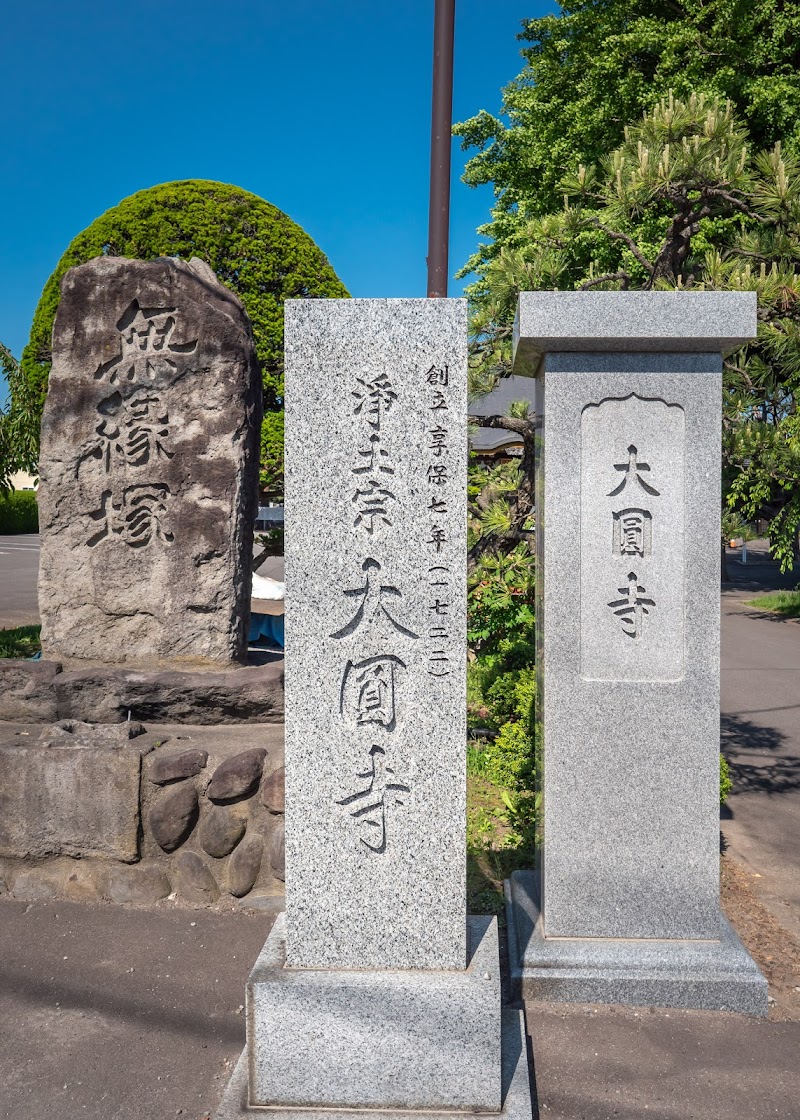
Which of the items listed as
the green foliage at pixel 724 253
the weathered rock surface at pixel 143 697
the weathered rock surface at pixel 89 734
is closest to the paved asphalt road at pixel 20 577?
the weathered rock surface at pixel 143 697

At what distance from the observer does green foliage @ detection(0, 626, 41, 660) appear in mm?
6895

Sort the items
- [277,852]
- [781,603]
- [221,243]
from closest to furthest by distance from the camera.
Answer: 1. [277,852]
2. [221,243]
3. [781,603]

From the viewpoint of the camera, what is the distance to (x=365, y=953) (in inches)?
110

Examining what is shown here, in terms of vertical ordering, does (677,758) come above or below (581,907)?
above

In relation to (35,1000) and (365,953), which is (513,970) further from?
(35,1000)

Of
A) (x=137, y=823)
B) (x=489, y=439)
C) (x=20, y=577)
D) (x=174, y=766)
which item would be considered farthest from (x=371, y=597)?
(x=20, y=577)

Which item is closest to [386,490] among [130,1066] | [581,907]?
[581,907]

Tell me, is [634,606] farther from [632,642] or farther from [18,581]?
[18,581]

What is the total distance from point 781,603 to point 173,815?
15378mm

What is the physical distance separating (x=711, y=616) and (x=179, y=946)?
2.76m

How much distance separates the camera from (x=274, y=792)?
4359 millimetres

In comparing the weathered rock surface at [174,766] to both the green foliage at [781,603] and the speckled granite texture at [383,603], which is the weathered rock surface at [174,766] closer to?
the speckled granite texture at [383,603]

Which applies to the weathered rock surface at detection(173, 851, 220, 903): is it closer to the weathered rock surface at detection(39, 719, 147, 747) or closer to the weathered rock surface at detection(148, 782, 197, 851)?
the weathered rock surface at detection(148, 782, 197, 851)

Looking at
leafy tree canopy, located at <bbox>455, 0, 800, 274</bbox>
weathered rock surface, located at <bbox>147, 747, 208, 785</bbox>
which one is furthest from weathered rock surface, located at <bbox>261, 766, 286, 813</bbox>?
leafy tree canopy, located at <bbox>455, 0, 800, 274</bbox>
